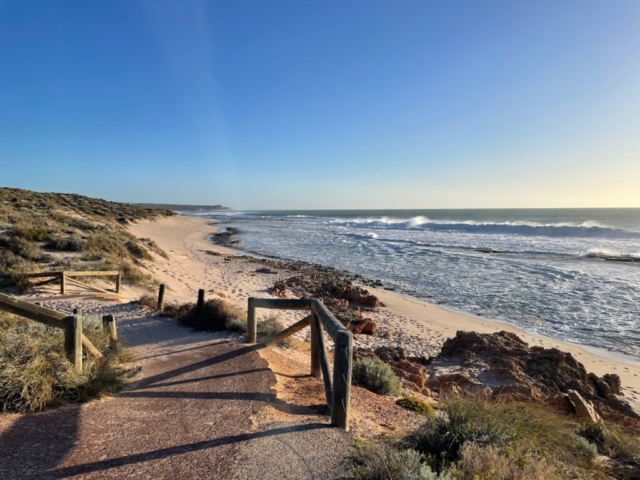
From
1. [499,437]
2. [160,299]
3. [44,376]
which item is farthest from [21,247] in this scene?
[499,437]

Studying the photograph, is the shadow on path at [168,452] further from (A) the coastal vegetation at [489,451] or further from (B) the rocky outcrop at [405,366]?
(B) the rocky outcrop at [405,366]

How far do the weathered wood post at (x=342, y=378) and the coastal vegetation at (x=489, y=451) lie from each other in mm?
386

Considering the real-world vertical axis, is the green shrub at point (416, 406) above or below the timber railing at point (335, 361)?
below

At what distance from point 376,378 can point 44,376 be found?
3.98 meters

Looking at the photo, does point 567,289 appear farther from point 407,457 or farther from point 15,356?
point 15,356

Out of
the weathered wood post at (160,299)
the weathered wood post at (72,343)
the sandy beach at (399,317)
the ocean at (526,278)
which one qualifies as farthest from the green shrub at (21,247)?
the ocean at (526,278)

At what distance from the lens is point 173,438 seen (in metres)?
3.52

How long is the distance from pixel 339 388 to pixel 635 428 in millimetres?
4983

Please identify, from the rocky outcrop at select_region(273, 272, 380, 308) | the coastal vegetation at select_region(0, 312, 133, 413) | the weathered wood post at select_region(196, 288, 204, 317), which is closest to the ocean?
the rocky outcrop at select_region(273, 272, 380, 308)

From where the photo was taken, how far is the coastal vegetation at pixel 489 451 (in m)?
2.75

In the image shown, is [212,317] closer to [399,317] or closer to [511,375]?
[511,375]

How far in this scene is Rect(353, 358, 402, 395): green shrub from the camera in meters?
5.30

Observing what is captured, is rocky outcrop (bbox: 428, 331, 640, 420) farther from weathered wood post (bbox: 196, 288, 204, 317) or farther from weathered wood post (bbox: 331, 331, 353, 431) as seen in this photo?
weathered wood post (bbox: 196, 288, 204, 317)

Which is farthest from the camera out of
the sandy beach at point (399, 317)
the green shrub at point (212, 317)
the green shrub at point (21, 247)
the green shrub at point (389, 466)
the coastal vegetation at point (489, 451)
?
the green shrub at point (21, 247)
